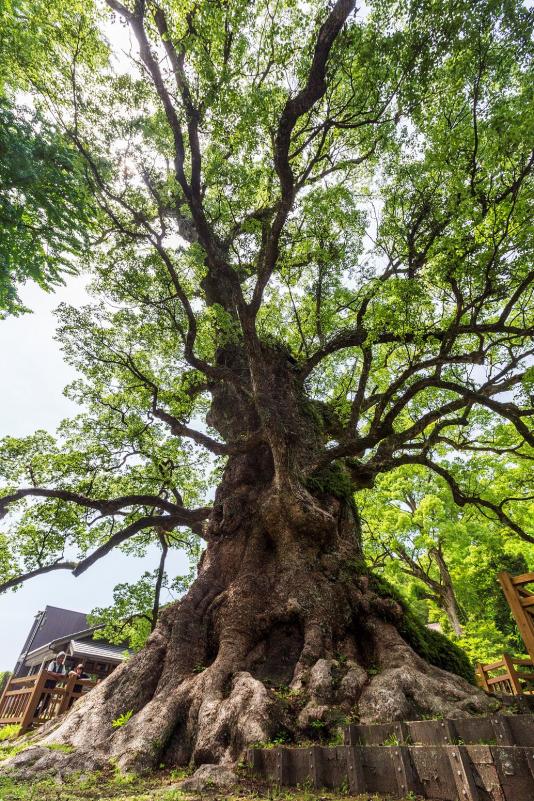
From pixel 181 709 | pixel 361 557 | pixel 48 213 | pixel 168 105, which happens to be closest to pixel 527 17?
pixel 168 105

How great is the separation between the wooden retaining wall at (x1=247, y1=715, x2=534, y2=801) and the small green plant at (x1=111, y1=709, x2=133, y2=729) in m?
2.18

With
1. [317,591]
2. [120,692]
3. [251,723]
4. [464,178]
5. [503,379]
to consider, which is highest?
[464,178]

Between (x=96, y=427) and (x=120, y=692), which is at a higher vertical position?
(x=96, y=427)

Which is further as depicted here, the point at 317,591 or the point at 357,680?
the point at 317,591

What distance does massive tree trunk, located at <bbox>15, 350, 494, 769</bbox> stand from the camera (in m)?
4.06

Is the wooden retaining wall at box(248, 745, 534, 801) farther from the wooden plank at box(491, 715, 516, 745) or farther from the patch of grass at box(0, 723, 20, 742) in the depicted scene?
the patch of grass at box(0, 723, 20, 742)

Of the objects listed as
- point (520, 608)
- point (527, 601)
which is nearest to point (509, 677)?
point (520, 608)

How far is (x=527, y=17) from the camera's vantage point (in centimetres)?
586

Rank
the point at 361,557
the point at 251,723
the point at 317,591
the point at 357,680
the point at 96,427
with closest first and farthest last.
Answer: the point at 251,723 → the point at 357,680 → the point at 317,591 → the point at 361,557 → the point at 96,427

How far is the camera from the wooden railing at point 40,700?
8.58 meters

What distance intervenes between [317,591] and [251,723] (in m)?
2.11

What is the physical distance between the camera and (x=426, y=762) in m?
2.63

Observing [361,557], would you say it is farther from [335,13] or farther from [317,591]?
[335,13]

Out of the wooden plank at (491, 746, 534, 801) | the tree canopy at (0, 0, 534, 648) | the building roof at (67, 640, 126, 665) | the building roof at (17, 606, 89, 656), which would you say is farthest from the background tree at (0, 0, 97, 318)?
the building roof at (17, 606, 89, 656)
